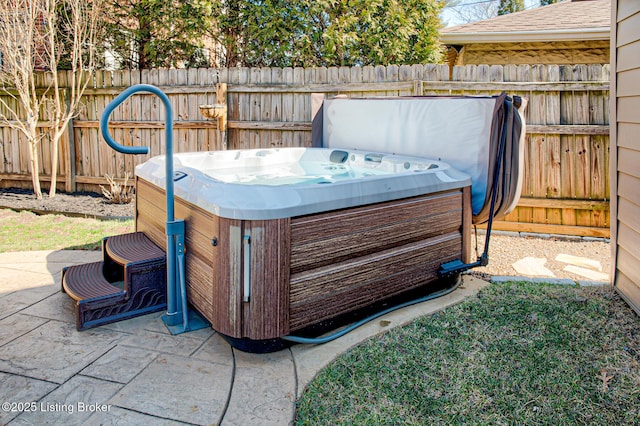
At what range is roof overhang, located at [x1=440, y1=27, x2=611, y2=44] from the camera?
6.45 m

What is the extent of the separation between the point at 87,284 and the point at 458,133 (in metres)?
2.48

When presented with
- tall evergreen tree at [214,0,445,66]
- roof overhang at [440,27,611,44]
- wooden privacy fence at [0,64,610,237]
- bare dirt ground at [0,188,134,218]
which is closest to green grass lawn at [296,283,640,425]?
wooden privacy fence at [0,64,610,237]

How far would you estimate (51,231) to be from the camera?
14.7 feet

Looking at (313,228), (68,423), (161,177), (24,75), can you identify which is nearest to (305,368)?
(313,228)

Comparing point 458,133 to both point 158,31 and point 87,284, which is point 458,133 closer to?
Answer: point 87,284

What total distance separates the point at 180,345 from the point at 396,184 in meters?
1.32

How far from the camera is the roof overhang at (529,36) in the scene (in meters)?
6.45

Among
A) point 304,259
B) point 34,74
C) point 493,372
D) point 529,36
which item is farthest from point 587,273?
point 34,74

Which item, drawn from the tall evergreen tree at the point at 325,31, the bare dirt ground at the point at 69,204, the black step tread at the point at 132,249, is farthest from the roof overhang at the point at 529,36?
the black step tread at the point at 132,249

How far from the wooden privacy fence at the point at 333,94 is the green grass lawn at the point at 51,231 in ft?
3.80

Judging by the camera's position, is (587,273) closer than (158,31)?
Yes

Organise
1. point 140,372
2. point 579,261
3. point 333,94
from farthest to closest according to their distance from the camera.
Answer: point 333,94
point 579,261
point 140,372

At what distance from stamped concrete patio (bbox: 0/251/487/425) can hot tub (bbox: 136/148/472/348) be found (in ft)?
0.48

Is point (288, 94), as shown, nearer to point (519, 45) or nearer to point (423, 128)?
point (423, 128)
